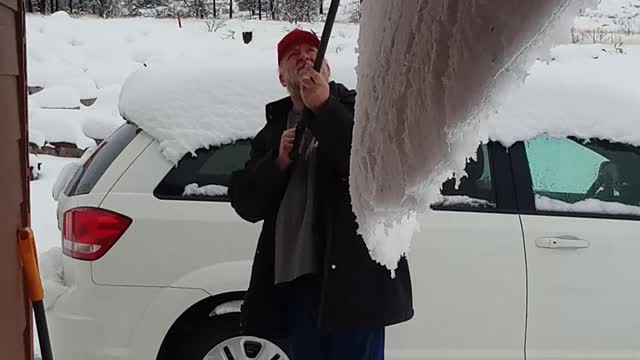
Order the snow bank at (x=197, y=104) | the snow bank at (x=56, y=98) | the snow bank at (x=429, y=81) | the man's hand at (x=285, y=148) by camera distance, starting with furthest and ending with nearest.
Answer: the snow bank at (x=56, y=98) < the snow bank at (x=197, y=104) < the man's hand at (x=285, y=148) < the snow bank at (x=429, y=81)

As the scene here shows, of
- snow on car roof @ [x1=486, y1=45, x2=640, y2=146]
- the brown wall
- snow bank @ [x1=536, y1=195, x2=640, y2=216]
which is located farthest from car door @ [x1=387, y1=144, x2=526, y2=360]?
the brown wall

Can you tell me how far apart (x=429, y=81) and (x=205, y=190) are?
2.56 meters

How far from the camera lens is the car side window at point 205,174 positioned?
3.15 m

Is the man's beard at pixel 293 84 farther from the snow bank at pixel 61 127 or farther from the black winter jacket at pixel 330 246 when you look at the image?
the snow bank at pixel 61 127

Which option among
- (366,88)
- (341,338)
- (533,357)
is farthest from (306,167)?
(533,357)

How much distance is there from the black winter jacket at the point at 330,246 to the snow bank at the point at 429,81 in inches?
37.0

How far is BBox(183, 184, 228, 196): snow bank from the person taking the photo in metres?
3.16

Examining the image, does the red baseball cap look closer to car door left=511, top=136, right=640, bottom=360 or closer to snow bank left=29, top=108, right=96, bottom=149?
car door left=511, top=136, right=640, bottom=360

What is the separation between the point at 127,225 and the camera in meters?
3.10

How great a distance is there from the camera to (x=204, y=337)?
10.6 ft

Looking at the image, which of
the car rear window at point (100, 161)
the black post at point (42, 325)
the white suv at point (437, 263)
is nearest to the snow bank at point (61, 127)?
the car rear window at point (100, 161)

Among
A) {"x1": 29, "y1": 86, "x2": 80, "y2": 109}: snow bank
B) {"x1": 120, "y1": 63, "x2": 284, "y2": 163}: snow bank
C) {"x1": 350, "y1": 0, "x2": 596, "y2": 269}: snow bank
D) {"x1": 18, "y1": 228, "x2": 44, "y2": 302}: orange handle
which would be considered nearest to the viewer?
{"x1": 350, "y1": 0, "x2": 596, "y2": 269}: snow bank

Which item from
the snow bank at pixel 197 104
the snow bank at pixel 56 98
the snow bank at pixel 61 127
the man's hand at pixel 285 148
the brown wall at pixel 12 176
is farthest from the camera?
the snow bank at pixel 56 98

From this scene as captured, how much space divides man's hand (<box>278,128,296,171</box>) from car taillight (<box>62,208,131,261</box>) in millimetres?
1325
